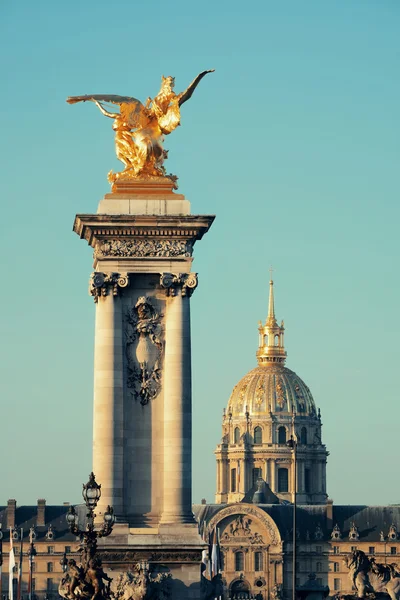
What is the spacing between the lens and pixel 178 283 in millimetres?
50219

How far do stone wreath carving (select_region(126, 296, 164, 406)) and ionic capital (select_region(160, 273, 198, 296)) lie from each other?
64cm

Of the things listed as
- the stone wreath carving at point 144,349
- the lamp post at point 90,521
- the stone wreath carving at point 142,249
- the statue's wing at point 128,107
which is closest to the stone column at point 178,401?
the stone wreath carving at point 144,349

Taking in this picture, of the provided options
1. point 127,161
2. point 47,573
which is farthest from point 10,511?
point 127,161

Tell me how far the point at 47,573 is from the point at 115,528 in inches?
5400

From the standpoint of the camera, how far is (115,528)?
161 ft

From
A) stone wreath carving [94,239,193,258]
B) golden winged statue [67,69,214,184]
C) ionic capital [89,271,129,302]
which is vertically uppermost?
golden winged statue [67,69,214,184]

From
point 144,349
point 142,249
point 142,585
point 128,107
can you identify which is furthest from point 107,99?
point 142,585

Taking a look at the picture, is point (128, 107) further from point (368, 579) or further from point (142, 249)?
point (368, 579)

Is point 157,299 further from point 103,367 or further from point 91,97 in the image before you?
point 91,97

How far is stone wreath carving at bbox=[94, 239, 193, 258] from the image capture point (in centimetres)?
5038

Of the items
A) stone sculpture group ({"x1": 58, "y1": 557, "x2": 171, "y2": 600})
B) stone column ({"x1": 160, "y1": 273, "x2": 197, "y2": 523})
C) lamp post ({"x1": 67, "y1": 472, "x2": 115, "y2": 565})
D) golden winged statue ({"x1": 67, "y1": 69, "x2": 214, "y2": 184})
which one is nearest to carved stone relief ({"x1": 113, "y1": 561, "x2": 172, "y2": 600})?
stone sculpture group ({"x1": 58, "y1": 557, "x2": 171, "y2": 600})

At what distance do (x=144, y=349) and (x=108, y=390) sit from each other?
1.47 metres

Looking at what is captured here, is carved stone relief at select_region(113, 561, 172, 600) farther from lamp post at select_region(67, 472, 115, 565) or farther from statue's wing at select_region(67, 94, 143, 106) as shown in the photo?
statue's wing at select_region(67, 94, 143, 106)

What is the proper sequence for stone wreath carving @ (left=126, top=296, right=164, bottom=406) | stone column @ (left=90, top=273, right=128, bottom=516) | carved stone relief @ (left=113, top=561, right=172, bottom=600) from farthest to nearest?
stone wreath carving @ (left=126, top=296, right=164, bottom=406) → stone column @ (left=90, top=273, right=128, bottom=516) → carved stone relief @ (left=113, top=561, right=172, bottom=600)
